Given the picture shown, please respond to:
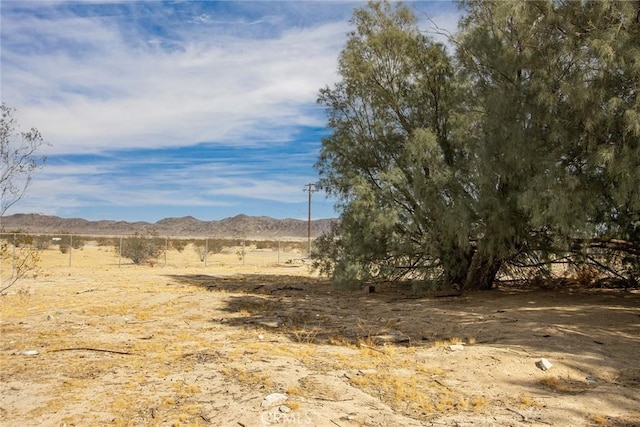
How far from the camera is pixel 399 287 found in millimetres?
19469

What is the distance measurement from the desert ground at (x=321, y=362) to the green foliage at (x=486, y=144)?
2260mm

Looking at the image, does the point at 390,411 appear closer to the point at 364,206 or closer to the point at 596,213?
the point at 596,213

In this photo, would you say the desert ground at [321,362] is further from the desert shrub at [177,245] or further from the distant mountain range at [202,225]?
the distant mountain range at [202,225]

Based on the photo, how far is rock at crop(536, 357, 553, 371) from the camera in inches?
288

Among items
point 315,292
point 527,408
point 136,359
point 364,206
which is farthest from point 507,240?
point 136,359

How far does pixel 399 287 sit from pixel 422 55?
Answer: 8193 millimetres

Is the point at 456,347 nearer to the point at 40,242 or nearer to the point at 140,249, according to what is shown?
the point at 140,249

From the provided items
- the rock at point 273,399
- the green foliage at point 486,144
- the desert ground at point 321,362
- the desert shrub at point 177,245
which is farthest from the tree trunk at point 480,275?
the desert shrub at point 177,245

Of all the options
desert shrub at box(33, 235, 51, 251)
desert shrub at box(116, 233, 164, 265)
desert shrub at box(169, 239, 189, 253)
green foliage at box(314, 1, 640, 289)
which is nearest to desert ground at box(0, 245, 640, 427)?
green foliage at box(314, 1, 640, 289)

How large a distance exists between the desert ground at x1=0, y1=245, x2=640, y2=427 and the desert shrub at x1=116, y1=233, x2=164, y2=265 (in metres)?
22.2

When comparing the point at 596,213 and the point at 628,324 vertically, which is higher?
the point at 596,213

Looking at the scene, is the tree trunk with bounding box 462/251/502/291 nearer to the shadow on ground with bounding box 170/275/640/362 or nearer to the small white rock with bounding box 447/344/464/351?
the shadow on ground with bounding box 170/275/640/362

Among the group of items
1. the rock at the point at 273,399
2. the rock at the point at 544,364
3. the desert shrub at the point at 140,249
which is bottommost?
the rock at the point at 273,399

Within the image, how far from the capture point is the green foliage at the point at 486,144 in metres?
10.8
